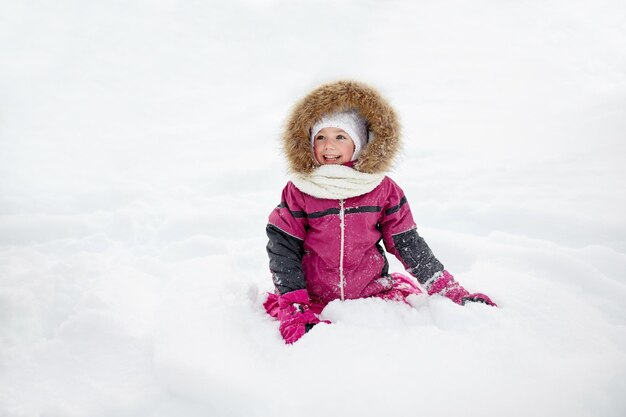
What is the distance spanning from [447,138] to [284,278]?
12.6 feet

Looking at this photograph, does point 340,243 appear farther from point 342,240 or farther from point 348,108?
point 348,108

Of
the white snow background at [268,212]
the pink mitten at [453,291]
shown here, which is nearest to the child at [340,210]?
the pink mitten at [453,291]

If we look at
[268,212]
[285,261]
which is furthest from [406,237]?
[268,212]

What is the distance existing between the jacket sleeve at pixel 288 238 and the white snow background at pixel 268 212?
0.20m

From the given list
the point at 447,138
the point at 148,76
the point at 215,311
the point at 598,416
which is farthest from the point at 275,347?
the point at 148,76

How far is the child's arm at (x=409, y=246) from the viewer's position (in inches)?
68.6

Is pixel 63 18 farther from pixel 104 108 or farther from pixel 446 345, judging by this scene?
pixel 446 345

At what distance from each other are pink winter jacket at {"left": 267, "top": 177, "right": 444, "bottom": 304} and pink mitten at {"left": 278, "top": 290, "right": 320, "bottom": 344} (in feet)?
0.13

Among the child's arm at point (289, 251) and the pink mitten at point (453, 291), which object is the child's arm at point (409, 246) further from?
the child's arm at point (289, 251)

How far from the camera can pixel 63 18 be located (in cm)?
808

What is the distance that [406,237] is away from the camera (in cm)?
179

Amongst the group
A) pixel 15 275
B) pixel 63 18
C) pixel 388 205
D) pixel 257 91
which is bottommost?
pixel 15 275

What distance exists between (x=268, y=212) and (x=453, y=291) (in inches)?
70.7

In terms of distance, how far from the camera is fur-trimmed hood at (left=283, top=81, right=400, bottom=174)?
1.67 m
